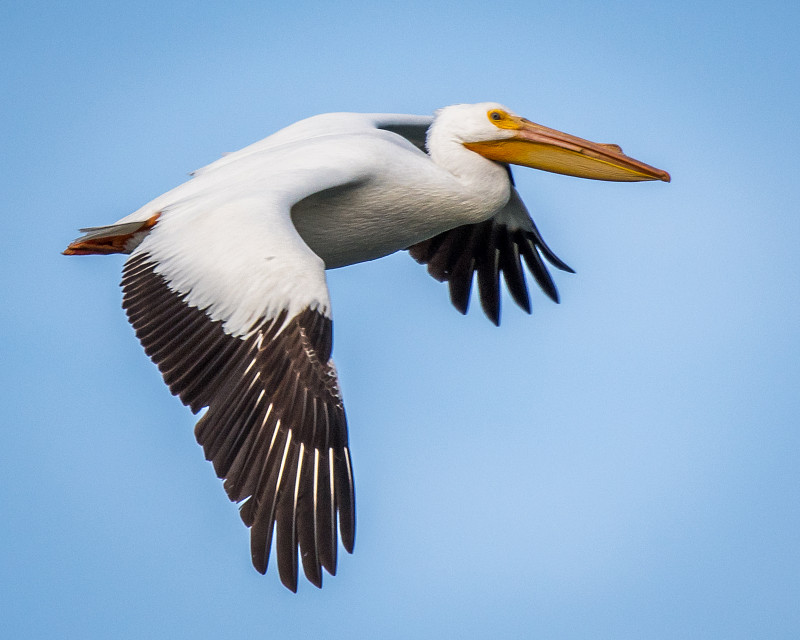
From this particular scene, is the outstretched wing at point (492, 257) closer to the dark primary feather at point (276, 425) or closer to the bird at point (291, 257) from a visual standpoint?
the bird at point (291, 257)

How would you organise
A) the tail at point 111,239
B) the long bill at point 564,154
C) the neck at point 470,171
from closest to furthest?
the tail at point 111,239
the neck at point 470,171
the long bill at point 564,154

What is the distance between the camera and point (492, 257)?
9.59 meters

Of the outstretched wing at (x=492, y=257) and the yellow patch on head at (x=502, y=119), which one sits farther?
the outstretched wing at (x=492, y=257)

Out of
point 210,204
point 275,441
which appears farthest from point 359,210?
point 275,441

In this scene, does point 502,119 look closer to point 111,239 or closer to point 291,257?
point 291,257

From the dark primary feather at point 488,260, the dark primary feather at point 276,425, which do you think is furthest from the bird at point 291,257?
the dark primary feather at point 488,260

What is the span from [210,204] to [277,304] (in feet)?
3.13

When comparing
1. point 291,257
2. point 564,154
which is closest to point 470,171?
point 564,154

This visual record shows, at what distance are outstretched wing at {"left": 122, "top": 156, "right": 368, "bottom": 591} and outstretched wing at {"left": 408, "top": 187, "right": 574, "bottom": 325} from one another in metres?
2.87

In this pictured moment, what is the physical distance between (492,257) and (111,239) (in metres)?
3.22

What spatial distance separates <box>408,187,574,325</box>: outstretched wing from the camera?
9383 mm

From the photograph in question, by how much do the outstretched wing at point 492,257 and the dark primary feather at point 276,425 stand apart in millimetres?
3347

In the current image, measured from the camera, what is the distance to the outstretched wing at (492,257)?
369 inches

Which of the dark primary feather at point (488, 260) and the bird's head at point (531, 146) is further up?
the bird's head at point (531, 146)
